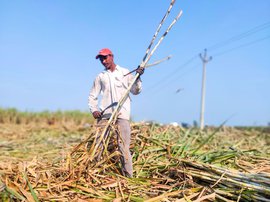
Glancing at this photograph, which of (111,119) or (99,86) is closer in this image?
(111,119)

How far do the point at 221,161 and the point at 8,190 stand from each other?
266 cm

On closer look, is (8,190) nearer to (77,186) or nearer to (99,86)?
(77,186)

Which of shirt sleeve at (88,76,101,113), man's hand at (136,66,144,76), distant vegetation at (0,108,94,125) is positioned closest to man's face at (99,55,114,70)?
shirt sleeve at (88,76,101,113)

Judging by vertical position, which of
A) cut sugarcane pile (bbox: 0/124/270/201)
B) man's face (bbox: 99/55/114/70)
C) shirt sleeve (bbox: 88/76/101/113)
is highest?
man's face (bbox: 99/55/114/70)

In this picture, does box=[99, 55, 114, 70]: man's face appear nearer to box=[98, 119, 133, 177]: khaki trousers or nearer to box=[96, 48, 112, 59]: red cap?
box=[96, 48, 112, 59]: red cap

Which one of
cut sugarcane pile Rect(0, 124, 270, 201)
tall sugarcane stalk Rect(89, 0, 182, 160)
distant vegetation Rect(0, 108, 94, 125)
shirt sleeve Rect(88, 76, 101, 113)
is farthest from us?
distant vegetation Rect(0, 108, 94, 125)

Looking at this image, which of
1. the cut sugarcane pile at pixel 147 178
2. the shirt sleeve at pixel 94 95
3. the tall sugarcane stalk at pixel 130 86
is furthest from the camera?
the shirt sleeve at pixel 94 95

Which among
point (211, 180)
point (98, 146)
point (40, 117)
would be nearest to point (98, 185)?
point (98, 146)

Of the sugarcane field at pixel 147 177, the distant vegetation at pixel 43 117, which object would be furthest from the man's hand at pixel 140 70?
the distant vegetation at pixel 43 117

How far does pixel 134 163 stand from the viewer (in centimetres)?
501

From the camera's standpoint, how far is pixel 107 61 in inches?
190

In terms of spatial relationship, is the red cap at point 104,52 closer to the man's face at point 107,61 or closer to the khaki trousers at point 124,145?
the man's face at point 107,61

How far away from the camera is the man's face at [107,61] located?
482 cm

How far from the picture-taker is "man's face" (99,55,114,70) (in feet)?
15.8
